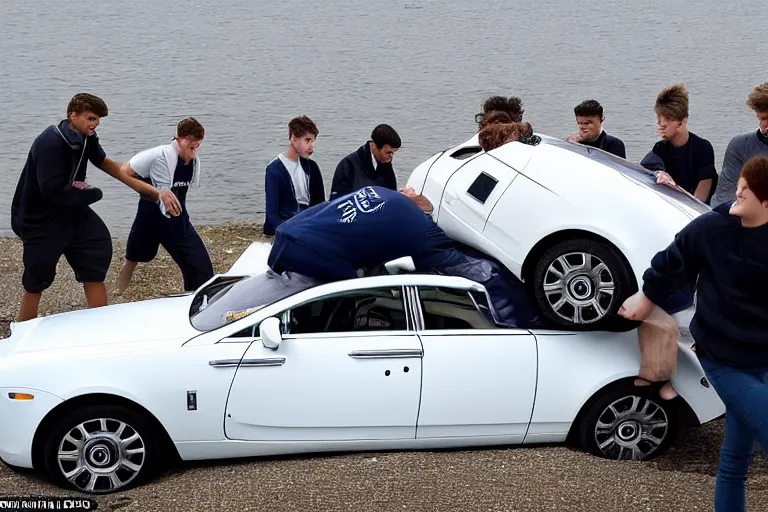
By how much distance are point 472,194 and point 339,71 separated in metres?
28.3

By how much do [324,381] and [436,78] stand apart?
28107mm

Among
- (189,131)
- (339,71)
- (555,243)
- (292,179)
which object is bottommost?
(555,243)

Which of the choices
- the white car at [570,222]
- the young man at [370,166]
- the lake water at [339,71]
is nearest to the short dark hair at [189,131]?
the young man at [370,166]

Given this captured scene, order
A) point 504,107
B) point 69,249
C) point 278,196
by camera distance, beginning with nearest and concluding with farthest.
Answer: point 504,107 < point 69,249 < point 278,196

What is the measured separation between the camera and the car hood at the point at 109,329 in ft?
20.3

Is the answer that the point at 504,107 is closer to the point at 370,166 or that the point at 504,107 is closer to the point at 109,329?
the point at 370,166

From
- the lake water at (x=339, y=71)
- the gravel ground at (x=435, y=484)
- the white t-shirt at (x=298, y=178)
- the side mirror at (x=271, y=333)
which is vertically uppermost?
the lake water at (x=339, y=71)

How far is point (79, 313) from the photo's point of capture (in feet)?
22.7

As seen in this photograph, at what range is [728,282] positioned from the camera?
4676 millimetres

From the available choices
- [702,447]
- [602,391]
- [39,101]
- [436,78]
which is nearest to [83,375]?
[602,391]

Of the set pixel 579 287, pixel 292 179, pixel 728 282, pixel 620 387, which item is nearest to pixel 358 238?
pixel 579 287

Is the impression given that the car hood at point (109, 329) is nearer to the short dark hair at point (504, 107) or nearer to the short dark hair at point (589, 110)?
the short dark hair at point (504, 107)

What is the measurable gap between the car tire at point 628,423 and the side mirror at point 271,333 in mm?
1937

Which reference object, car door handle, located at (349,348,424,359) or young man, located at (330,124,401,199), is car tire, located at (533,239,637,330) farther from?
young man, located at (330,124,401,199)
